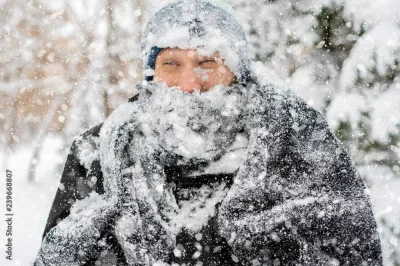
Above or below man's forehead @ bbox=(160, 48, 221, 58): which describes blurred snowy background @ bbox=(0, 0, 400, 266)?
above

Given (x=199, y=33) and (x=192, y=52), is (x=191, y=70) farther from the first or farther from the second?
(x=199, y=33)

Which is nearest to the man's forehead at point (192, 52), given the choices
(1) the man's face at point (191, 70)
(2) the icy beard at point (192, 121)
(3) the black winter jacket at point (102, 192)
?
(1) the man's face at point (191, 70)

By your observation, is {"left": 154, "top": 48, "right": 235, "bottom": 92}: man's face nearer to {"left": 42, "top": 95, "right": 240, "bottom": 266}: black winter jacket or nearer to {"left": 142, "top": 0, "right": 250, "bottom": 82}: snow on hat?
{"left": 142, "top": 0, "right": 250, "bottom": 82}: snow on hat

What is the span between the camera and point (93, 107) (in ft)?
44.4

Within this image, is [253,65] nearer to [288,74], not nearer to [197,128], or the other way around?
[197,128]

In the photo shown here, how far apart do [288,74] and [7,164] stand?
601 inches

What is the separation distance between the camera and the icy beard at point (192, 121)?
2.06 metres

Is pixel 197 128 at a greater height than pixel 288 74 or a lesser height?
lesser

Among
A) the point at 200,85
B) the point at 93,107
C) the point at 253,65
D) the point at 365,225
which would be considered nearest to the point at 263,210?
the point at 365,225

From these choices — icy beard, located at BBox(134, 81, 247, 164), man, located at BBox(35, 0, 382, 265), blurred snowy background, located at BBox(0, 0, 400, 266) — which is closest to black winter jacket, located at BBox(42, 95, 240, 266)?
man, located at BBox(35, 0, 382, 265)

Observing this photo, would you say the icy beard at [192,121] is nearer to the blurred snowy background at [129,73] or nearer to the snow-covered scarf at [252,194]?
the snow-covered scarf at [252,194]

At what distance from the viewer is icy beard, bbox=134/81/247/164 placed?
81.2 inches

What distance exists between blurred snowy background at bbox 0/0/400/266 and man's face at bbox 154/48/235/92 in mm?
707

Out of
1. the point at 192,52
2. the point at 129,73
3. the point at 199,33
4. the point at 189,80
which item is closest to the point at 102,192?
the point at 189,80
